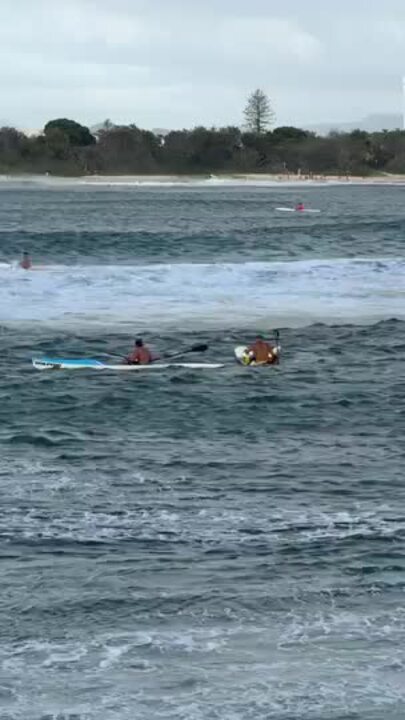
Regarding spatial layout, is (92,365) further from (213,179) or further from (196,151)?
(213,179)

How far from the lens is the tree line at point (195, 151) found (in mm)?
162875

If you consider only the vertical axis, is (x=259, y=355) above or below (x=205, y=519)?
above

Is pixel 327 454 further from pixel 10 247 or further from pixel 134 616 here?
pixel 10 247

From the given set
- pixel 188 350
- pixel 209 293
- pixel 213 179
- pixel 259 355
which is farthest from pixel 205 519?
pixel 213 179

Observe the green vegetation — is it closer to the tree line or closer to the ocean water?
the tree line

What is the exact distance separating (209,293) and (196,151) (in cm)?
11290

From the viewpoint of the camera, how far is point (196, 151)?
162125 millimetres

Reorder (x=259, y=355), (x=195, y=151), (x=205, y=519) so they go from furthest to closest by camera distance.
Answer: (x=195, y=151), (x=259, y=355), (x=205, y=519)

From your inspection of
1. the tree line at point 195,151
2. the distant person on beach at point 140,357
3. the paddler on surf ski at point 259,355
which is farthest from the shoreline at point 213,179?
the distant person on beach at point 140,357

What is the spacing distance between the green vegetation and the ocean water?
117 m

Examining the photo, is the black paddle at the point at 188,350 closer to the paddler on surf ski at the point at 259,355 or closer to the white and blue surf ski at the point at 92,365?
the white and blue surf ski at the point at 92,365

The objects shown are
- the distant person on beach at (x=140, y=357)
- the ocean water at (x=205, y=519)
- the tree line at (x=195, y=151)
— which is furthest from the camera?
the tree line at (x=195, y=151)

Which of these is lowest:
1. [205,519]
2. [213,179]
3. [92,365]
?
[205,519]

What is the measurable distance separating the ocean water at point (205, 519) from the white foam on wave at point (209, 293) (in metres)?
0.29
